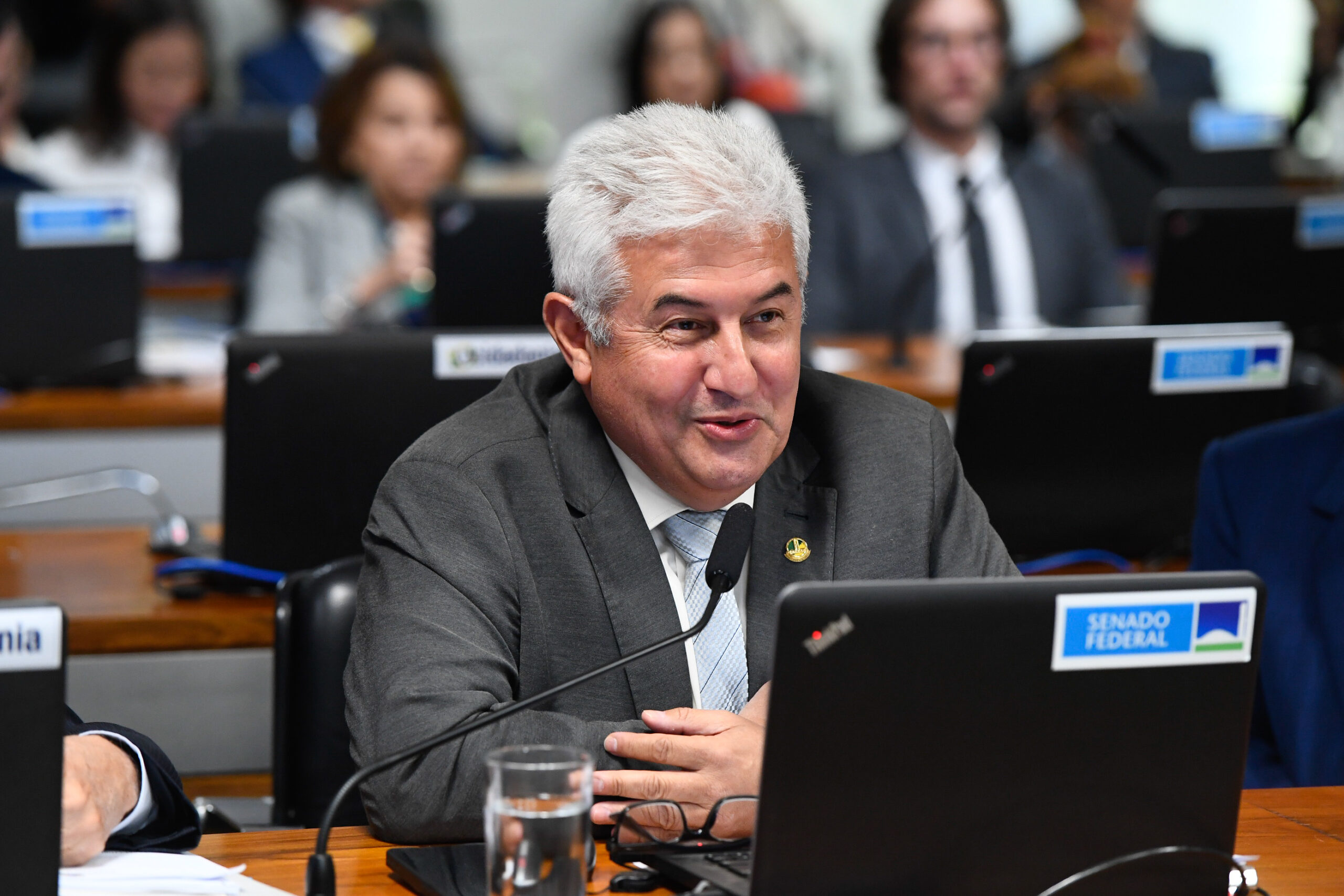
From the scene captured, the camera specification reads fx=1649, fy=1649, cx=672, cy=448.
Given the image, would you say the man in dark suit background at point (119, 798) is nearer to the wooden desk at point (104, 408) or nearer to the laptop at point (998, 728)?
the laptop at point (998, 728)

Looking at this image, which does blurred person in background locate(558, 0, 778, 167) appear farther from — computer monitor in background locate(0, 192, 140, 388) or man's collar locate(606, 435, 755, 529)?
man's collar locate(606, 435, 755, 529)

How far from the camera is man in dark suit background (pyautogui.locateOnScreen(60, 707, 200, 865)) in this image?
117cm

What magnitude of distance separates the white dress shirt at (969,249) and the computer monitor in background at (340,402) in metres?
1.96

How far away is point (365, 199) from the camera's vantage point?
4008 mm

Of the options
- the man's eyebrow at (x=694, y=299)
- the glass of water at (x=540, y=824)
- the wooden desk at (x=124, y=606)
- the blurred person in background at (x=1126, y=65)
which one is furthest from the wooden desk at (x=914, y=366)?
the blurred person in background at (x=1126, y=65)

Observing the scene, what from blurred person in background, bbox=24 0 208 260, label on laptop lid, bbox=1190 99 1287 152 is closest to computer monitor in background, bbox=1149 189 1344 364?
label on laptop lid, bbox=1190 99 1287 152

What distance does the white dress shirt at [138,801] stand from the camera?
1252 mm

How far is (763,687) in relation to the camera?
1402 millimetres

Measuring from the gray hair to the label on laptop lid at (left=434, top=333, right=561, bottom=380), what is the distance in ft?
1.73

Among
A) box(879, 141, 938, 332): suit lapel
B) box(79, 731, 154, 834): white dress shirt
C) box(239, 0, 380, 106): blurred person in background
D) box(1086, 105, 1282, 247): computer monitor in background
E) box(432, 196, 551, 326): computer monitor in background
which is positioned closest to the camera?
box(79, 731, 154, 834): white dress shirt

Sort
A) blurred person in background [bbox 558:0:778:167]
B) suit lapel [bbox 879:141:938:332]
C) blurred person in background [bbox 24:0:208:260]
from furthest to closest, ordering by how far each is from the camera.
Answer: blurred person in background [bbox 24:0:208:260] → blurred person in background [bbox 558:0:778:167] → suit lapel [bbox 879:141:938:332]

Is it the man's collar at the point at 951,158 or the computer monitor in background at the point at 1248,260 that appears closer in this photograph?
the computer monitor in background at the point at 1248,260

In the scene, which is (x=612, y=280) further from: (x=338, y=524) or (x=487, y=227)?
(x=487, y=227)

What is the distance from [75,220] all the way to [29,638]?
230 centimetres
